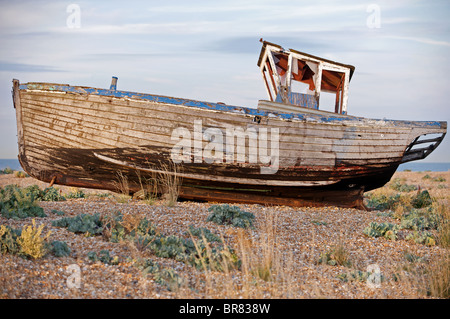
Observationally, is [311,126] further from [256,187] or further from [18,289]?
[18,289]

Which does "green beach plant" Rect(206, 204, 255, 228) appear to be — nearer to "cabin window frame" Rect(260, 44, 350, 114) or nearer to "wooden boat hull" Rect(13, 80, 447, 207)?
"wooden boat hull" Rect(13, 80, 447, 207)

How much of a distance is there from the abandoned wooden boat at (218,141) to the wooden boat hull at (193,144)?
0.02 metres

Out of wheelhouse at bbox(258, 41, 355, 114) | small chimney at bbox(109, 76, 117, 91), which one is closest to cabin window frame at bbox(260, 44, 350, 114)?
wheelhouse at bbox(258, 41, 355, 114)

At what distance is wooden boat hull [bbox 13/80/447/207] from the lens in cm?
863

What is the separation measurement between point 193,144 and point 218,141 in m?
0.52

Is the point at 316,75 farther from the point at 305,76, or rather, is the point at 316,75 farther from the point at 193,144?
the point at 193,144

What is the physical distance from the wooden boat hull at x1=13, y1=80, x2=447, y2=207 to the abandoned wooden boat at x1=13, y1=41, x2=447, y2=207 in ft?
0.07

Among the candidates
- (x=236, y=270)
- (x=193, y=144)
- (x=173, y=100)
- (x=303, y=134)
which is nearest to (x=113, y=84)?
(x=173, y=100)

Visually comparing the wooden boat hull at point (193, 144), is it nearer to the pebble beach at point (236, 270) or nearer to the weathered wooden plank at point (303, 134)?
the weathered wooden plank at point (303, 134)

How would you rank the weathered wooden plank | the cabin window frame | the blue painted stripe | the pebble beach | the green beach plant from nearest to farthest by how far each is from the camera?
the pebble beach, the green beach plant, the blue painted stripe, the weathered wooden plank, the cabin window frame

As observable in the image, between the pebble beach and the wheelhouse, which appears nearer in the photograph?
the pebble beach

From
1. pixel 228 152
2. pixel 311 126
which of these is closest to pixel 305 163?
A: pixel 311 126

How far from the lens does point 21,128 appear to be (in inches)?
385
